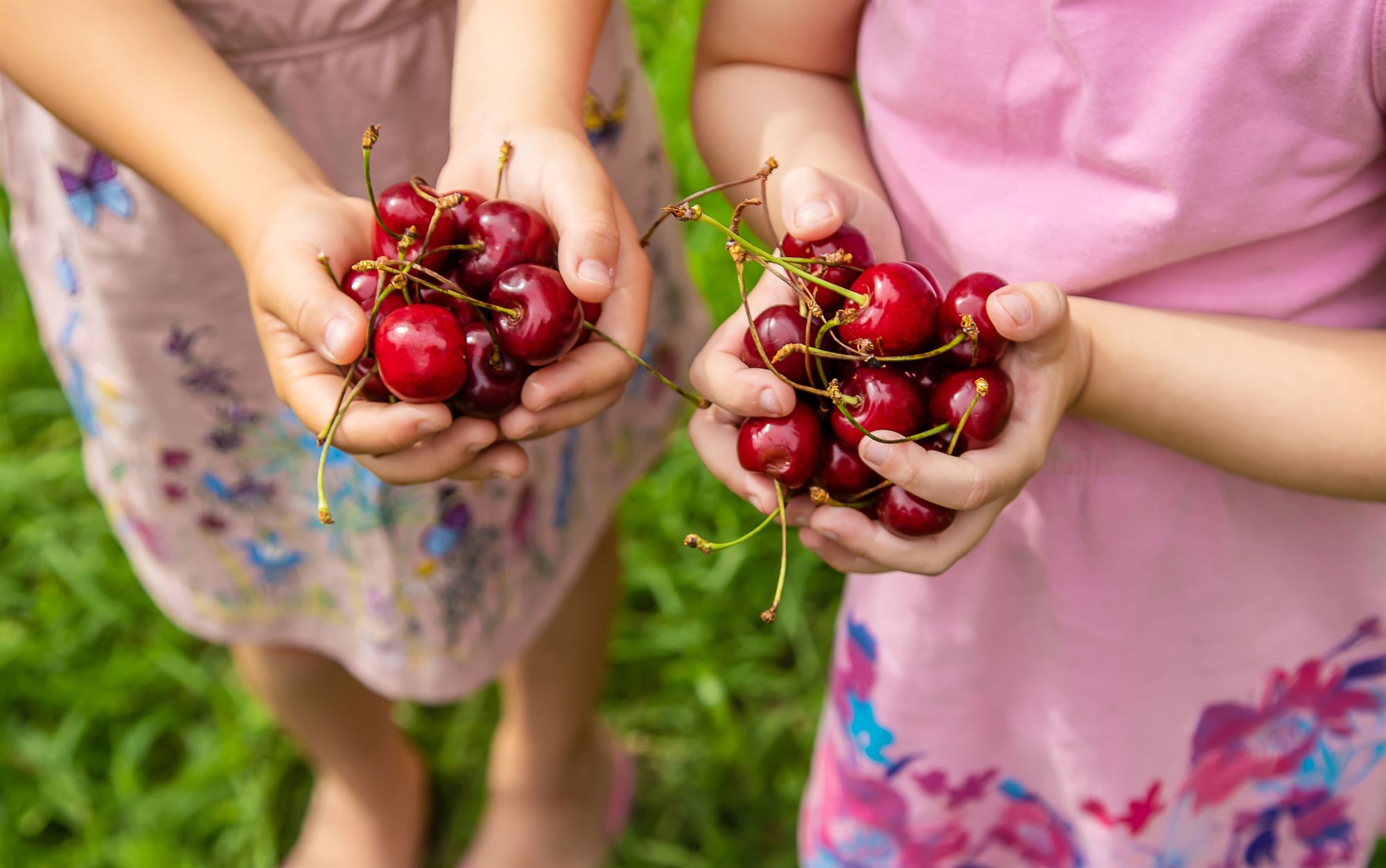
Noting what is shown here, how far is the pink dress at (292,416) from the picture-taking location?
1152mm

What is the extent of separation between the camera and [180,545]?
56.1 inches

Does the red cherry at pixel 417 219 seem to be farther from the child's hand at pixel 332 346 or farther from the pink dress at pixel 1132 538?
the pink dress at pixel 1132 538

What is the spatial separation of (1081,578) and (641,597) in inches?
47.0

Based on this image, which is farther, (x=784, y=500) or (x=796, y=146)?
(x=796, y=146)

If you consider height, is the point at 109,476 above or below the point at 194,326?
below

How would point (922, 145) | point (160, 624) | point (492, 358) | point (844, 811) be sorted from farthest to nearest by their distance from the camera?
1. point (160, 624)
2. point (844, 811)
3. point (922, 145)
4. point (492, 358)

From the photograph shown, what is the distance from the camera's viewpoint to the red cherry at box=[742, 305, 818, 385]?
0.92 meters

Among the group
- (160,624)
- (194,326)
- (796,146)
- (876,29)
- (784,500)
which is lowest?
(160,624)


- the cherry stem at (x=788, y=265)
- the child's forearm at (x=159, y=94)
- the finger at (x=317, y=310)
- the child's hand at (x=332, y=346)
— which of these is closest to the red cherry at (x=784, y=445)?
the cherry stem at (x=788, y=265)

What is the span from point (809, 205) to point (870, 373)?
0.46ft

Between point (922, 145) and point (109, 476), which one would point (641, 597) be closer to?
point (109, 476)

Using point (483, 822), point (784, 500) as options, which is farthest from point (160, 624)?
point (784, 500)

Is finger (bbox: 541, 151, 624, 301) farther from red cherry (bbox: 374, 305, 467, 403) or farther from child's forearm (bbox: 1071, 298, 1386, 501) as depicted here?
child's forearm (bbox: 1071, 298, 1386, 501)

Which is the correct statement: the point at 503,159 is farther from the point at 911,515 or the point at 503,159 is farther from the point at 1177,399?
the point at 1177,399
